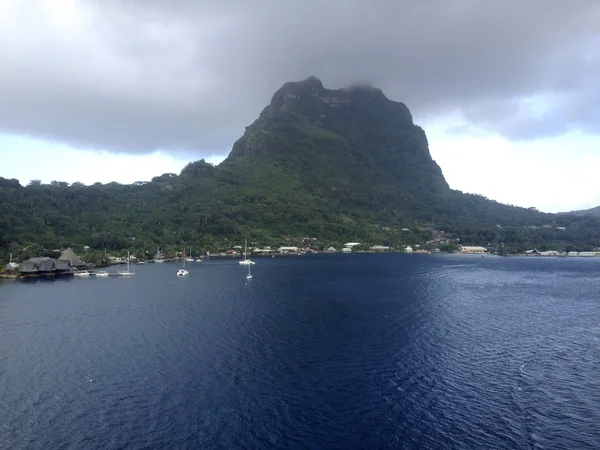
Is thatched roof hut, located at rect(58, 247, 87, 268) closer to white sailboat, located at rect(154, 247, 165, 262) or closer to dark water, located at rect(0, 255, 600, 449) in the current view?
white sailboat, located at rect(154, 247, 165, 262)

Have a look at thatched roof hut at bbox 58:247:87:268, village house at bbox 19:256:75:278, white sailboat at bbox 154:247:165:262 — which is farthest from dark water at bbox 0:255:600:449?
white sailboat at bbox 154:247:165:262

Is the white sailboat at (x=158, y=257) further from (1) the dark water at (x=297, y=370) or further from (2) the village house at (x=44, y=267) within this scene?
(1) the dark water at (x=297, y=370)

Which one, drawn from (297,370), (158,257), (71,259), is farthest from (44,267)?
A: (297,370)

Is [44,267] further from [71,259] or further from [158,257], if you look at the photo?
[158,257]

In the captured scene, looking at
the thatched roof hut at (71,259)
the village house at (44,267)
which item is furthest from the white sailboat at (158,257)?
the village house at (44,267)

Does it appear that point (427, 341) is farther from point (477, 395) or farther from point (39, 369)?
point (39, 369)

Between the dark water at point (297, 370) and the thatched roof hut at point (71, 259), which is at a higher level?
the thatched roof hut at point (71, 259)

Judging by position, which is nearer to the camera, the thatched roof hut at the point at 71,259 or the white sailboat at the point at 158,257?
the thatched roof hut at the point at 71,259

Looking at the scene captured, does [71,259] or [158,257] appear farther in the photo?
[158,257]

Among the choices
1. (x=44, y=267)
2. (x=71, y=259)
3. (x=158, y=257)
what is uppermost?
(x=71, y=259)

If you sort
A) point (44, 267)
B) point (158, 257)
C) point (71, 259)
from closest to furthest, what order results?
point (44, 267) < point (71, 259) < point (158, 257)
